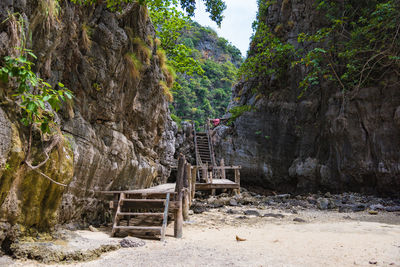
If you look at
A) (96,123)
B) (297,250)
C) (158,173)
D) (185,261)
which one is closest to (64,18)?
(96,123)

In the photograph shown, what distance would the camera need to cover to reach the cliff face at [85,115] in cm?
346

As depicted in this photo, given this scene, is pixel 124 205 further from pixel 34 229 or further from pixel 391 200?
pixel 391 200

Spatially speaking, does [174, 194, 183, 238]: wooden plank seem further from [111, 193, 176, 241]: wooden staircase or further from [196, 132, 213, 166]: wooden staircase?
[196, 132, 213, 166]: wooden staircase

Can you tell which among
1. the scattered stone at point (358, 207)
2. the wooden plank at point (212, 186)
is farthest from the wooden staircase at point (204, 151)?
the scattered stone at point (358, 207)

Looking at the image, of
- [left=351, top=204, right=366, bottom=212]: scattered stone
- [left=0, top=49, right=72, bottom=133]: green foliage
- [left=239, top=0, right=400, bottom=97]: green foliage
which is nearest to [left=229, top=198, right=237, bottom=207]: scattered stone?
[left=351, top=204, right=366, bottom=212]: scattered stone

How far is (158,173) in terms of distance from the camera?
11.4 meters

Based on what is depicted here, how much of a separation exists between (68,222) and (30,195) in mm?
1732

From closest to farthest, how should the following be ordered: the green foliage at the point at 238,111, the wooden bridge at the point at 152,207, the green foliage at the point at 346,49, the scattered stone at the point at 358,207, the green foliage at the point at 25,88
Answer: the green foliage at the point at 25,88
the wooden bridge at the point at 152,207
the scattered stone at the point at 358,207
the green foliage at the point at 346,49
the green foliage at the point at 238,111

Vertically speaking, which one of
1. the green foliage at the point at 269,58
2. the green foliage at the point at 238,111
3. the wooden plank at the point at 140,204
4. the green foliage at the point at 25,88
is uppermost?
the green foliage at the point at 269,58

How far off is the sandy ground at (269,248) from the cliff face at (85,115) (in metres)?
1.15

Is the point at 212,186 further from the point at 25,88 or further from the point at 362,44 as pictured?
the point at 25,88

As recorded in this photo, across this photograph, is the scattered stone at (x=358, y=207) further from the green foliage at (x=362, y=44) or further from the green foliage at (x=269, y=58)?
the green foliage at (x=269, y=58)

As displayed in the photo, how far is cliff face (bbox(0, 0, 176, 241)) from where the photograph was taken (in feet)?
11.4

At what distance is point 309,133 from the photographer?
14617 mm
